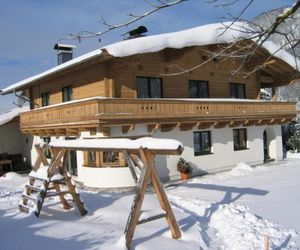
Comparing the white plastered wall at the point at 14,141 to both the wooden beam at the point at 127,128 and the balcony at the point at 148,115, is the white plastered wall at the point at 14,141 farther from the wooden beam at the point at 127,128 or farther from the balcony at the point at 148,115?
the wooden beam at the point at 127,128

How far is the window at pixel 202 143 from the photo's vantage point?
762 inches

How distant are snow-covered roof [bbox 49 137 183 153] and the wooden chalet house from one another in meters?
5.95

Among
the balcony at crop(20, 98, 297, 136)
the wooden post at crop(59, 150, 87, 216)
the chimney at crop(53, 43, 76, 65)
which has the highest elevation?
the chimney at crop(53, 43, 76, 65)

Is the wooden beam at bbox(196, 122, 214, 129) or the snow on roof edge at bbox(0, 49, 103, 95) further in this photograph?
the wooden beam at bbox(196, 122, 214, 129)

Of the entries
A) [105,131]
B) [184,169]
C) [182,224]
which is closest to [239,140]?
[184,169]

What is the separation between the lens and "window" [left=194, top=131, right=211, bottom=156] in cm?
1936

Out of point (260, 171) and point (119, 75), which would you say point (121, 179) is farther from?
point (260, 171)

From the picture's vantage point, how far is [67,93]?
2048cm

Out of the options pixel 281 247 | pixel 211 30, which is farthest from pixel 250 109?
pixel 281 247

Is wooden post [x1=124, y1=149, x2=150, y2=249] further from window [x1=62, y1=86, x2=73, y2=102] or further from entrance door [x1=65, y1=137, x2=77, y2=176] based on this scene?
window [x1=62, y1=86, x2=73, y2=102]

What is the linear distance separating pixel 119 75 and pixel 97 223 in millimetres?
9464

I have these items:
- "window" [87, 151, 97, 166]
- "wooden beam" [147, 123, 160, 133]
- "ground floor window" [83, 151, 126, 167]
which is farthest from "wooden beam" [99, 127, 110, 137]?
"wooden beam" [147, 123, 160, 133]

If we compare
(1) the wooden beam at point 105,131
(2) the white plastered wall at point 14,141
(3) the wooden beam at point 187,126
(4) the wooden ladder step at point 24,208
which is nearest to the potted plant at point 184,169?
(3) the wooden beam at point 187,126

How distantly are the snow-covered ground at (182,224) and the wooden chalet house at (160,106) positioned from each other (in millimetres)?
3431
